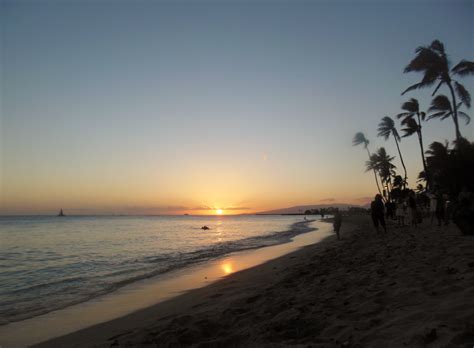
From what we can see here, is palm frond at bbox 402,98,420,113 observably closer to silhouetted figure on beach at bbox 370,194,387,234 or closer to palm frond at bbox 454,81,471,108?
palm frond at bbox 454,81,471,108

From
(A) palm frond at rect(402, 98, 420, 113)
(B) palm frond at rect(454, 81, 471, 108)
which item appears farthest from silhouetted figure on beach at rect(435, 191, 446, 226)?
(A) palm frond at rect(402, 98, 420, 113)

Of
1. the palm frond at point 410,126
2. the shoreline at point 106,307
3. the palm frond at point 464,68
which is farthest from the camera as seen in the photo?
the palm frond at point 410,126

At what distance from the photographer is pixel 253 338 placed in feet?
13.2

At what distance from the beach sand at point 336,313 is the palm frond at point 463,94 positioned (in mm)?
22561

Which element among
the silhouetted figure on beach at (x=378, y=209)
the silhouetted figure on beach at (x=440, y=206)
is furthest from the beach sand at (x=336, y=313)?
the silhouetted figure on beach at (x=440, y=206)

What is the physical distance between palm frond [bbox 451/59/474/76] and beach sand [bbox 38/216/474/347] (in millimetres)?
22085

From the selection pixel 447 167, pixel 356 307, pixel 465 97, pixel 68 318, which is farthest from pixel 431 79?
pixel 68 318

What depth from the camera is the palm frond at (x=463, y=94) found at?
25203 millimetres

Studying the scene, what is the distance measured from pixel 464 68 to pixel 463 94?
6.46 ft

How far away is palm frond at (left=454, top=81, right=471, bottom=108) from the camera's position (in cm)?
2520

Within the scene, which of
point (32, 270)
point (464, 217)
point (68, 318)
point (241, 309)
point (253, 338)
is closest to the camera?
point (253, 338)

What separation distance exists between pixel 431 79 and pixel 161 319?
89.3 feet

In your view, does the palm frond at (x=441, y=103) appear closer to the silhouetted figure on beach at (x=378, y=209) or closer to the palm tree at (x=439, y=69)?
the palm tree at (x=439, y=69)

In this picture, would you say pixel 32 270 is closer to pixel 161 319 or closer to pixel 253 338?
pixel 161 319
